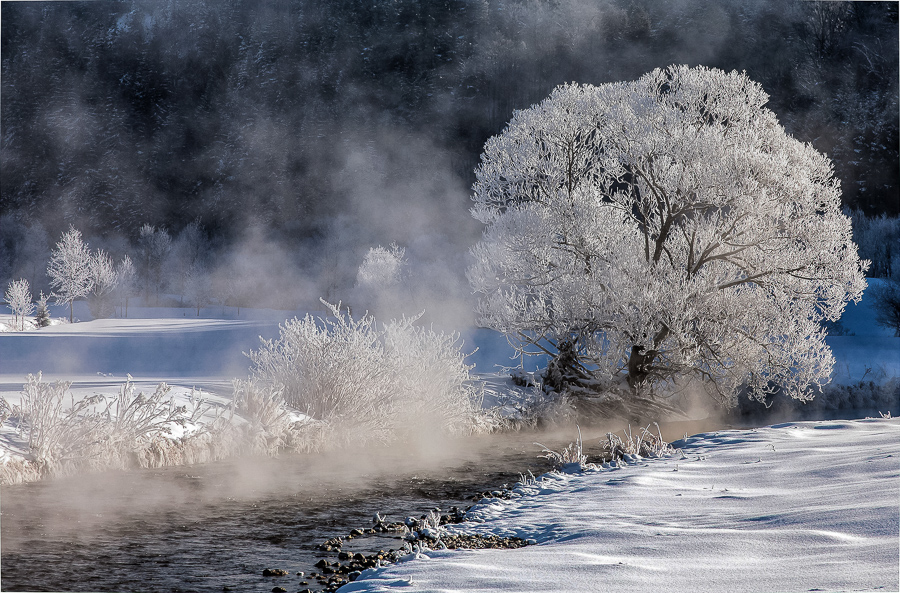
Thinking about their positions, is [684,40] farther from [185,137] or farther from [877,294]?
[185,137]

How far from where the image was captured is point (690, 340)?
13.5 m

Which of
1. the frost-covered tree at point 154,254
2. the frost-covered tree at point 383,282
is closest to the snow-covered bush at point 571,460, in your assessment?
the frost-covered tree at point 383,282

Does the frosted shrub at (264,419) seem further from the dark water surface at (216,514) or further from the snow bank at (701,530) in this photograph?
the snow bank at (701,530)

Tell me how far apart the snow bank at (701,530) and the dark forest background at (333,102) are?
4357 cm

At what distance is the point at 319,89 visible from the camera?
74938 millimetres

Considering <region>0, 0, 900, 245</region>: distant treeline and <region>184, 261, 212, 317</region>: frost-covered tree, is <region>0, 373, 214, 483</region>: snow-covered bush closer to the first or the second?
<region>0, 0, 900, 245</region>: distant treeline

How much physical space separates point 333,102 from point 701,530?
250ft

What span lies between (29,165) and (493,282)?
246 feet

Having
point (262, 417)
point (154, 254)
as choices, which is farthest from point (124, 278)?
point (262, 417)

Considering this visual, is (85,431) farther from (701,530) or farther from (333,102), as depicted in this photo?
(333,102)

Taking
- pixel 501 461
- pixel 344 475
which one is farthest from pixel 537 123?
pixel 344 475

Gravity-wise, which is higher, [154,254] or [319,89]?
[319,89]

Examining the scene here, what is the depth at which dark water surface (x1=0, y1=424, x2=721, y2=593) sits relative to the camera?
16.6 feet

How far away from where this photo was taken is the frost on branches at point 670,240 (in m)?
12.9
